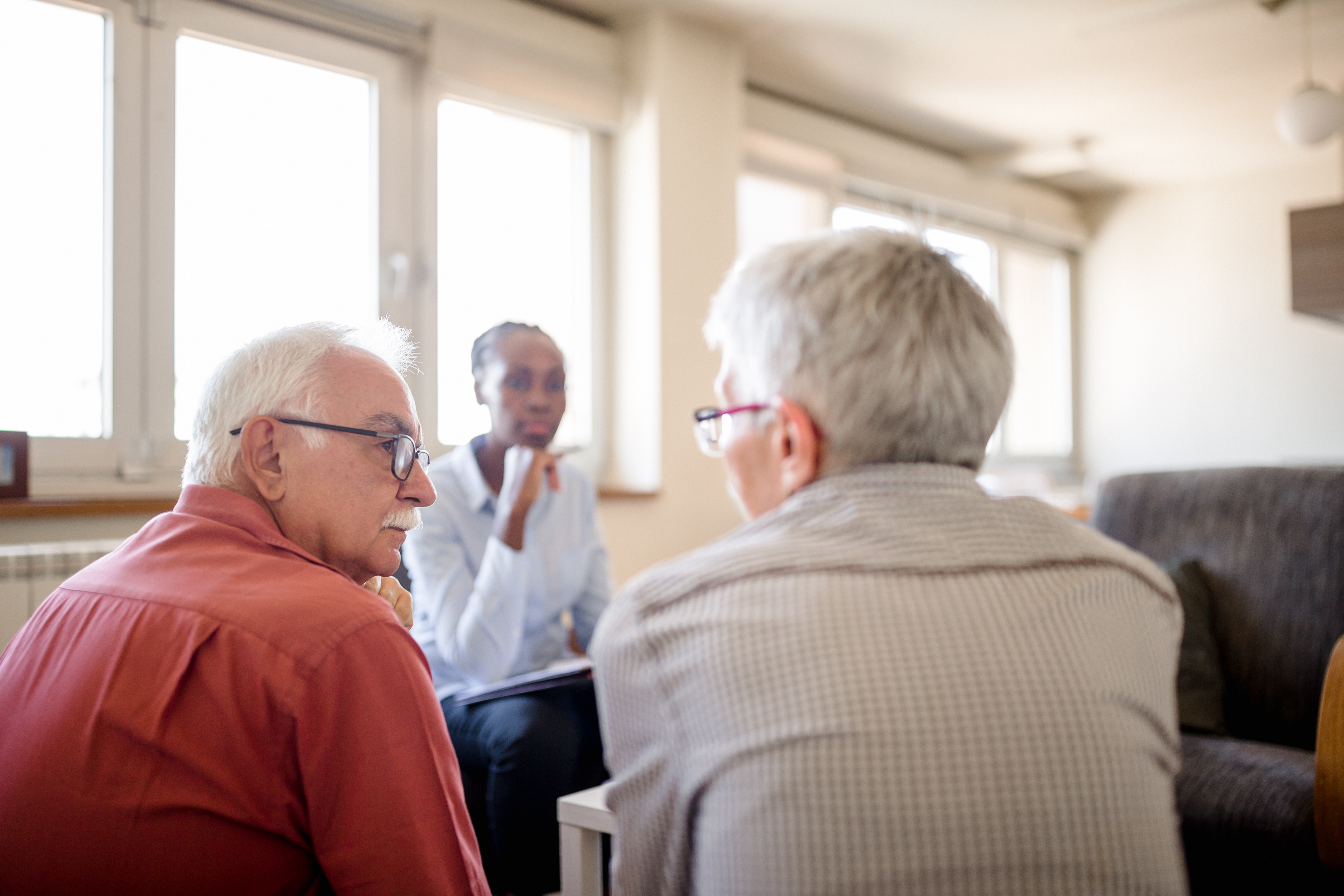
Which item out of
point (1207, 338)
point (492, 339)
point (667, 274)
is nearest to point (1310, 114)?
point (667, 274)

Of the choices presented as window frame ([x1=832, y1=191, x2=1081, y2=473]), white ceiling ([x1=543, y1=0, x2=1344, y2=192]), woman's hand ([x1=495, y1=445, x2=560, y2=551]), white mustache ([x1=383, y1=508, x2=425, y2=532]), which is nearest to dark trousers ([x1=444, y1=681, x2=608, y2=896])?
woman's hand ([x1=495, y1=445, x2=560, y2=551])

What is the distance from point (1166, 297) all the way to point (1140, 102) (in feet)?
6.30

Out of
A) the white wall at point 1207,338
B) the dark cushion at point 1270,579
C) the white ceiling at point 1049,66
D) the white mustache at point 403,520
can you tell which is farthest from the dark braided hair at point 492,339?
the white wall at point 1207,338

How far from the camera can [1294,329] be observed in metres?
6.06

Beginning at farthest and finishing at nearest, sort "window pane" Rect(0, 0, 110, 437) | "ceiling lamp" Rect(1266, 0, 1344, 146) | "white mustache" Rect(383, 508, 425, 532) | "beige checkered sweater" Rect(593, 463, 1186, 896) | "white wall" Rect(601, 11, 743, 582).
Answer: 1. "white wall" Rect(601, 11, 743, 582)
2. "ceiling lamp" Rect(1266, 0, 1344, 146)
3. "window pane" Rect(0, 0, 110, 437)
4. "white mustache" Rect(383, 508, 425, 532)
5. "beige checkered sweater" Rect(593, 463, 1186, 896)

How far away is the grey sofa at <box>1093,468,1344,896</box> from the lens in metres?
1.79

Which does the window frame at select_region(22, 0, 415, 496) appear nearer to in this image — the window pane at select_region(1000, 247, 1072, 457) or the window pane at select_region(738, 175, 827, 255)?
the window pane at select_region(738, 175, 827, 255)

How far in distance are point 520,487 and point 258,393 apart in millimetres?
1147

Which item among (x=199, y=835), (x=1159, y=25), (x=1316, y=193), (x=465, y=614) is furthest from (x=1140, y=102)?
(x=199, y=835)

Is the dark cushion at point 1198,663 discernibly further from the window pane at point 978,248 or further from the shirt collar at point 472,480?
the window pane at point 978,248

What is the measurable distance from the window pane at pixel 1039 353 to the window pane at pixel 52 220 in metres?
5.05

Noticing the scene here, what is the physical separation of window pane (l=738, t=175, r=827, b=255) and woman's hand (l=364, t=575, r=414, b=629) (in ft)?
10.9

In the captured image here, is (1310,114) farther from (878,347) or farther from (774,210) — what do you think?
(878,347)

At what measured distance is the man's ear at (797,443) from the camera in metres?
0.87
